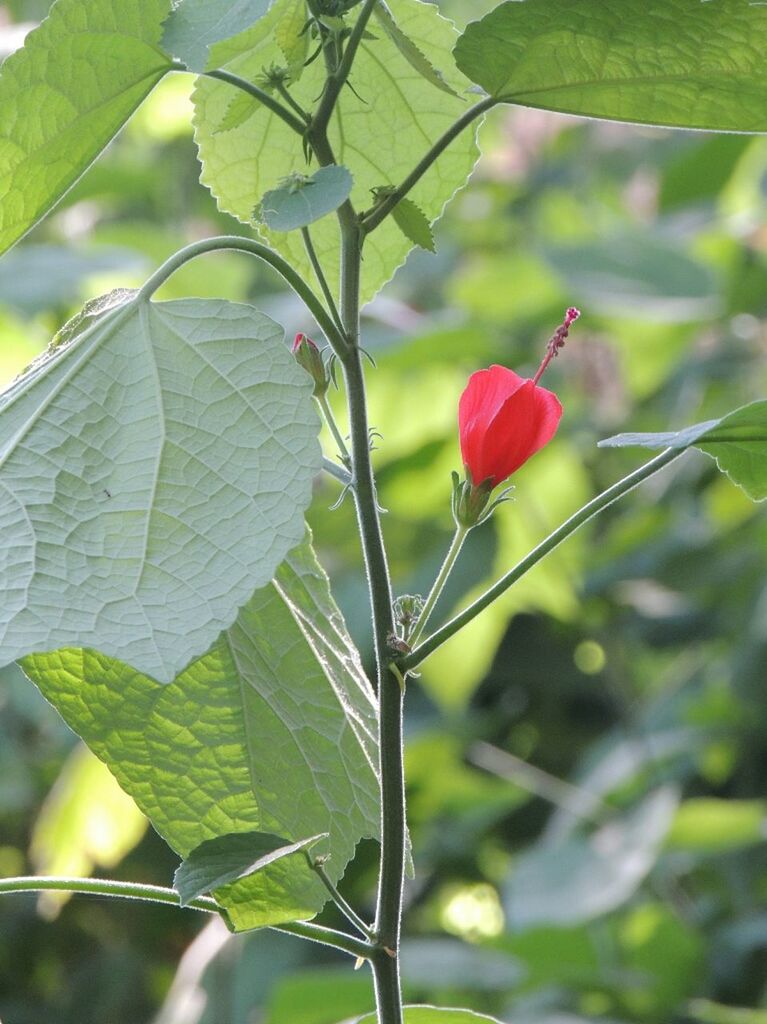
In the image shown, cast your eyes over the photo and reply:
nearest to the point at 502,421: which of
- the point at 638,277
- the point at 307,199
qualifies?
the point at 307,199

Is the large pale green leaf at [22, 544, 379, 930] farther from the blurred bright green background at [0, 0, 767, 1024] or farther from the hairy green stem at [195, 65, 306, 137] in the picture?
the blurred bright green background at [0, 0, 767, 1024]

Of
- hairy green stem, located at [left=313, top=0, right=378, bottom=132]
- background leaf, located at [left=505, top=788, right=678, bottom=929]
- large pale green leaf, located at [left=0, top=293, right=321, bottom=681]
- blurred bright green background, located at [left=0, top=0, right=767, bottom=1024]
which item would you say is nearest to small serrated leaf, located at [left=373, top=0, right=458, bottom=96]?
hairy green stem, located at [left=313, top=0, right=378, bottom=132]

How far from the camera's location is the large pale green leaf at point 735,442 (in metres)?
0.47

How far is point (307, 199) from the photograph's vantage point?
0.43 metres

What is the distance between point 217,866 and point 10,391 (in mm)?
173

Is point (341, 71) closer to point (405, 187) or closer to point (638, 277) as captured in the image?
point (405, 187)

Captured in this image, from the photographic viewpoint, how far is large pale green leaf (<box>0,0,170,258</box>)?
447 millimetres

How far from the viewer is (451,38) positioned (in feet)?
1.74

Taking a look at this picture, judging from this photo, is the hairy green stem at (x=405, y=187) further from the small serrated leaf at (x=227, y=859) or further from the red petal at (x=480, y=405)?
the small serrated leaf at (x=227, y=859)

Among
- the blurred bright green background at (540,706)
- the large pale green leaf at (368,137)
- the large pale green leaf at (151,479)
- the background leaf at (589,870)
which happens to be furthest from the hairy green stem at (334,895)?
the background leaf at (589,870)

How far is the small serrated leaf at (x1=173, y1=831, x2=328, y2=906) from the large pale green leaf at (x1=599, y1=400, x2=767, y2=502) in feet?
0.56

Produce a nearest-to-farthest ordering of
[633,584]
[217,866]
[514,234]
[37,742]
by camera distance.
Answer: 1. [217,866]
2. [633,584]
3. [37,742]
4. [514,234]

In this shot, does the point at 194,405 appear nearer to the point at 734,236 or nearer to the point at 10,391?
the point at 10,391

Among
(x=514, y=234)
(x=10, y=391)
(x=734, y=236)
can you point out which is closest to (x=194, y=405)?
(x=10, y=391)
